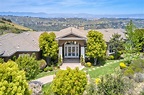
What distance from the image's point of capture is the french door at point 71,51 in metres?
46.9

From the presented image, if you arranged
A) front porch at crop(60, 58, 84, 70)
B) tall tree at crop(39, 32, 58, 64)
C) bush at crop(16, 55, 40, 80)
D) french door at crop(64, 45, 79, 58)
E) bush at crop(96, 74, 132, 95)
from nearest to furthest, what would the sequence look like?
1. bush at crop(96, 74, 132, 95)
2. bush at crop(16, 55, 40, 80)
3. tall tree at crop(39, 32, 58, 64)
4. front porch at crop(60, 58, 84, 70)
5. french door at crop(64, 45, 79, 58)

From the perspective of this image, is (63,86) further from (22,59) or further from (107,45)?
(107,45)

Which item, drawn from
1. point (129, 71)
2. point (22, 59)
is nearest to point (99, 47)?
point (129, 71)

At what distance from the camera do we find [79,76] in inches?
1010

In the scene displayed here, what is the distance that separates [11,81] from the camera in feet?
63.6

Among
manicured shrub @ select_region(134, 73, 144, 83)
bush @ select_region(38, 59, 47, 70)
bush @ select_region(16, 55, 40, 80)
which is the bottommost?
bush @ select_region(38, 59, 47, 70)

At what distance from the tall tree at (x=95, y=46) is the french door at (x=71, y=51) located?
151 inches

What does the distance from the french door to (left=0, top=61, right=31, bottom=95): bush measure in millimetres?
27175

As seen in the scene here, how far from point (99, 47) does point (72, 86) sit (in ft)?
59.5

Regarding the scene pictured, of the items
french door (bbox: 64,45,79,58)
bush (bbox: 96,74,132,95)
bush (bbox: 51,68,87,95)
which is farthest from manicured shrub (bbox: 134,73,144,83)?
french door (bbox: 64,45,79,58)

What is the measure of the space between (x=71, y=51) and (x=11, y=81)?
A: 28118 millimetres

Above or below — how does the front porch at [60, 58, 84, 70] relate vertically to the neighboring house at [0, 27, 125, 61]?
below

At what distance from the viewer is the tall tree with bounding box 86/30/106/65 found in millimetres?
42562

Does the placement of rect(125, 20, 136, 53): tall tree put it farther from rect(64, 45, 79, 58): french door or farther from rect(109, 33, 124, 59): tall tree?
rect(64, 45, 79, 58): french door
